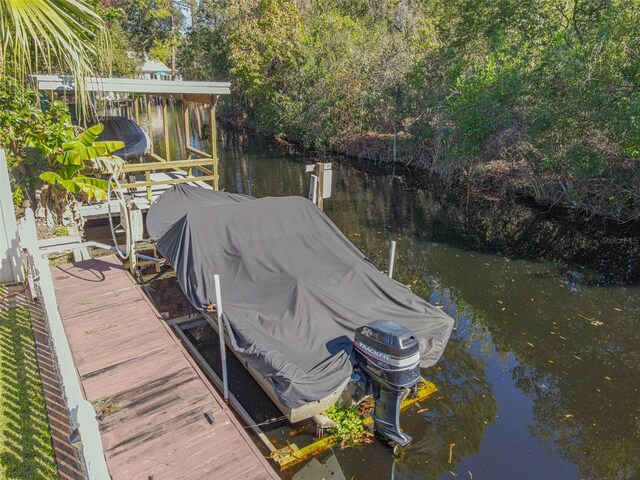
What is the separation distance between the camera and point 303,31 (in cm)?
2727

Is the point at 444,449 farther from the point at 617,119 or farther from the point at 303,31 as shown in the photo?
Result: the point at 303,31

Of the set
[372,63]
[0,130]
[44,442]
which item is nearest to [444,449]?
[44,442]

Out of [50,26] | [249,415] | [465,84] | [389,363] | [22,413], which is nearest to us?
[50,26]

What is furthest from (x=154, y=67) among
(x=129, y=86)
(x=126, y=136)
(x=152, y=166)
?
(x=129, y=86)

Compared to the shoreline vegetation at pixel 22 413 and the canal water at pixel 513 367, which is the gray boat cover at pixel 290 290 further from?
the shoreline vegetation at pixel 22 413

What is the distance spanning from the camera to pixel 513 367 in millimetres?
7562

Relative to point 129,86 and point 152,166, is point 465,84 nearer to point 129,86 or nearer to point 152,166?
point 152,166

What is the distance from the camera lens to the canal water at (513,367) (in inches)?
220

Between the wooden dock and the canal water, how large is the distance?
50.7 inches

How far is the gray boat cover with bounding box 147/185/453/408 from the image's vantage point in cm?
497

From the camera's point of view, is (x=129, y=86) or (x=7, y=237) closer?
(x=7, y=237)

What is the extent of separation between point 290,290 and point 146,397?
2.01 metres

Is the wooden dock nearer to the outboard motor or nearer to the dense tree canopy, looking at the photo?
the outboard motor

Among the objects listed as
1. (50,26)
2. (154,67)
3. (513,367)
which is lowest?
(513,367)
